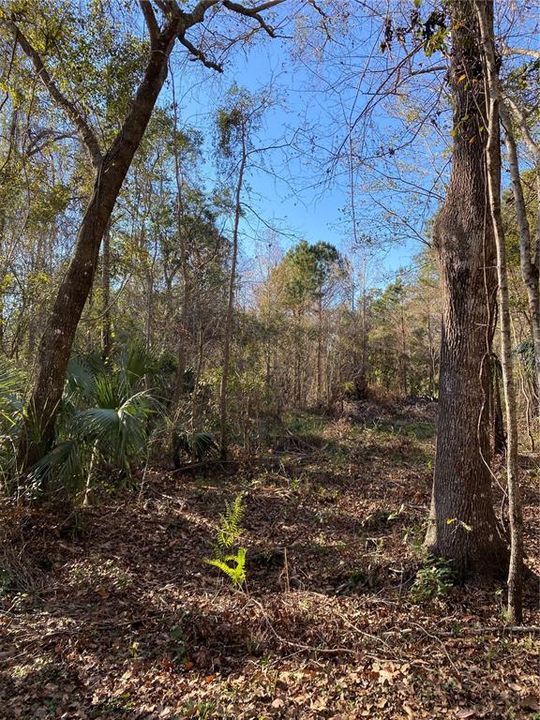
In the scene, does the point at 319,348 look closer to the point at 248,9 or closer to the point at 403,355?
the point at 403,355

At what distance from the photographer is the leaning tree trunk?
3221 mm

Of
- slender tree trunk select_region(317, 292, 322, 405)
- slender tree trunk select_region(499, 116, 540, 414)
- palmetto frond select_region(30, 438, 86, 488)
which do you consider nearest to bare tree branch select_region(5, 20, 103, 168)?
palmetto frond select_region(30, 438, 86, 488)

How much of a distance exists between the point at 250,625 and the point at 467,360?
2480mm

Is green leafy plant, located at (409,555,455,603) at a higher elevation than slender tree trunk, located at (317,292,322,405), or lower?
lower

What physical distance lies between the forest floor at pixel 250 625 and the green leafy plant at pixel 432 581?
0.03 metres

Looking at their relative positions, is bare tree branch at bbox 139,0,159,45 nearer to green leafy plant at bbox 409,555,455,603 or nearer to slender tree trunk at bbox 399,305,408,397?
green leafy plant at bbox 409,555,455,603

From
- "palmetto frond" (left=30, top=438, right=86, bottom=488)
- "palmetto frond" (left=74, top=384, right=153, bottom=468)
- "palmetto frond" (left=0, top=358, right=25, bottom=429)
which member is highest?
"palmetto frond" (left=0, top=358, right=25, bottom=429)

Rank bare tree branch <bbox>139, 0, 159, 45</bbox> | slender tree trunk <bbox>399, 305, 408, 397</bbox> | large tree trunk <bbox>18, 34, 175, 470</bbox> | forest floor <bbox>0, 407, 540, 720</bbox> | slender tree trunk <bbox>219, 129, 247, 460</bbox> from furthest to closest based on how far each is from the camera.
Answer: slender tree trunk <bbox>399, 305, 408, 397</bbox> → slender tree trunk <bbox>219, 129, 247, 460</bbox> → bare tree branch <bbox>139, 0, 159, 45</bbox> → large tree trunk <bbox>18, 34, 175, 470</bbox> → forest floor <bbox>0, 407, 540, 720</bbox>

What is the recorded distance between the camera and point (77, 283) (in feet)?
15.2

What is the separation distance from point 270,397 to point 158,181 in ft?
19.4

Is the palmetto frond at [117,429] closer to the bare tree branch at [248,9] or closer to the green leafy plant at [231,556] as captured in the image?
the green leafy plant at [231,556]

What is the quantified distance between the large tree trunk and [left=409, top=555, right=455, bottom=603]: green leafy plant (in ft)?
11.9

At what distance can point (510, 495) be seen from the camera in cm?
252

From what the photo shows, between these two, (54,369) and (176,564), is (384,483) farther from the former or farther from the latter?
(54,369)
